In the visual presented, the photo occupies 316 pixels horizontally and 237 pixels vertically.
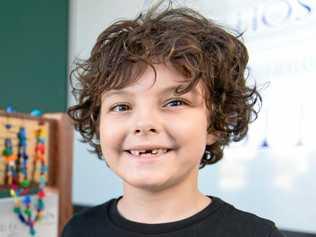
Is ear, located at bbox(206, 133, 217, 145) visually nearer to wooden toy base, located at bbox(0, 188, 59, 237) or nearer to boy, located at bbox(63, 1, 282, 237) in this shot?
boy, located at bbox(63, 1, 282, 237)

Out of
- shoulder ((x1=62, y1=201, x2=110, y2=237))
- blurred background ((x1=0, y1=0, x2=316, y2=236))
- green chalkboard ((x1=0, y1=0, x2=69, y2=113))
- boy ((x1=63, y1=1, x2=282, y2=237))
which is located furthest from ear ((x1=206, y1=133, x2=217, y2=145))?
green chalkboard ((x1=0, y1=0, x2=69, y2=113))

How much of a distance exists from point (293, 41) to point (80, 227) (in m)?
0.84

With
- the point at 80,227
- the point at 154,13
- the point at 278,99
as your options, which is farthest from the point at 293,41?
→ the point at 80,227

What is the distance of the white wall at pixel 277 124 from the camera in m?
1.25

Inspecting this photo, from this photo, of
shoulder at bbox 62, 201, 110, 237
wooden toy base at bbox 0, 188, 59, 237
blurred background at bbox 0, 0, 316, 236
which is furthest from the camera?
blurred background at bbox 0, 0, 316, 236

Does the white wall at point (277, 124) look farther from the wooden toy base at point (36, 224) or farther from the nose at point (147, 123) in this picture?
the nose at point (147, 123)

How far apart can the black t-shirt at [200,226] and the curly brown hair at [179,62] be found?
0.50 feet

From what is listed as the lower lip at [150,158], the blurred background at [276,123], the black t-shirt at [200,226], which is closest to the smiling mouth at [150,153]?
the lower lip at [150,158]

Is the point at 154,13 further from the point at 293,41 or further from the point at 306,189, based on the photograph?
the point at 306,189

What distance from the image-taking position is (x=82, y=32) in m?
1.98

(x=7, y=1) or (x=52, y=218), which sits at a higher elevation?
(x=7, y=1)

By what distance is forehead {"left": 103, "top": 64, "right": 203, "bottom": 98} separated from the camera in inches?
26.7

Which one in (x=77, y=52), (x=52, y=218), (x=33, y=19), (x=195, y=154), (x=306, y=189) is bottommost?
(x=52, y=218)

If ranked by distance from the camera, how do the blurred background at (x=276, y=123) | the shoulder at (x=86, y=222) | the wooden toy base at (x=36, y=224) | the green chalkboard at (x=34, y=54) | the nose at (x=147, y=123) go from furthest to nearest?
the green chalkboard at (x=34, y=54)
the blurred background at (x=276, y=123)
the wooden toy base at (x=36, y=224)
the shoulder at (x=86, y=222)
the nose at (x=147, y=123)
